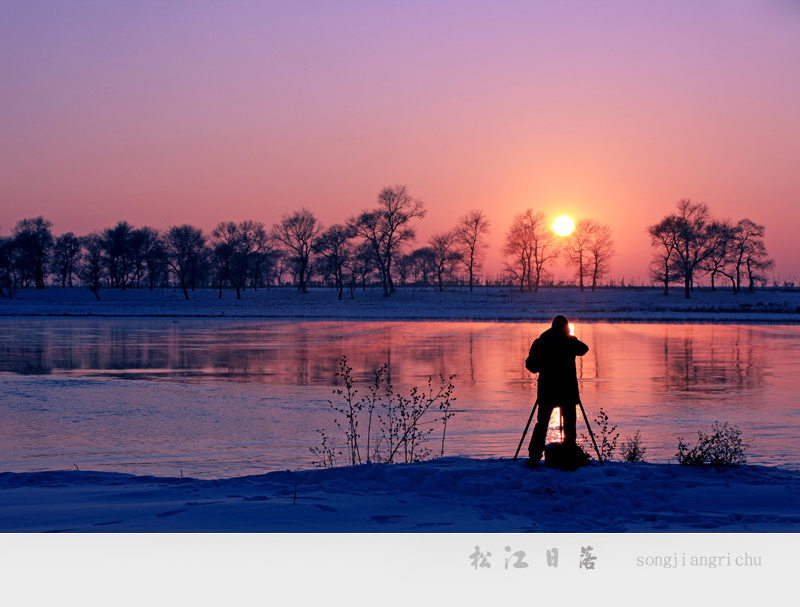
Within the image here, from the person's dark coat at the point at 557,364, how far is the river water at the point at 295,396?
2.63 m

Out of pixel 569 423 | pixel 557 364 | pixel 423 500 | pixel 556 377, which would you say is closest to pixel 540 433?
pixel 569 423

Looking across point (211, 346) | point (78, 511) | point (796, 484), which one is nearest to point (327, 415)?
point (78, 511)

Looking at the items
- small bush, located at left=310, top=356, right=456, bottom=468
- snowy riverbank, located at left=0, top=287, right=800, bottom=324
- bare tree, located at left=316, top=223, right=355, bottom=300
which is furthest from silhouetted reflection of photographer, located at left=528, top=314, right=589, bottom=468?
bare tree, located at left=316, top=223, right=355, bottom=300

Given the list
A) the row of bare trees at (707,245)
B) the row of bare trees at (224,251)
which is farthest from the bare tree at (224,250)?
the row of bare trees at (707,245)

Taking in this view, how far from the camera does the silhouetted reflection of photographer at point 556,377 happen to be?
27.3 ft

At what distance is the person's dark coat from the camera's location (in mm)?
A: 8320

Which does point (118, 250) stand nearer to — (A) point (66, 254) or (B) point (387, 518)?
(A) point (66, 254)

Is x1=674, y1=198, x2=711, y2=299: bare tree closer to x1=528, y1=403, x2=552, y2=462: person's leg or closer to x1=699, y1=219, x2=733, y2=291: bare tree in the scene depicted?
x1=699, y1=219, x2=733, y2=291: bare tree

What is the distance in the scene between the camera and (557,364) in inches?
331

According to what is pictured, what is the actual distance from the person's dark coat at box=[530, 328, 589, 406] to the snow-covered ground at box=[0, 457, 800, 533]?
91 cm

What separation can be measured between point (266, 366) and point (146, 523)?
16353 mm

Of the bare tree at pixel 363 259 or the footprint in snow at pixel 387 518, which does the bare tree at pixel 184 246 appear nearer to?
the bare tree at pixel 363 259

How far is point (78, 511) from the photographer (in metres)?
6.72

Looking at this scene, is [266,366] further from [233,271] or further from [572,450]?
[233,271]
